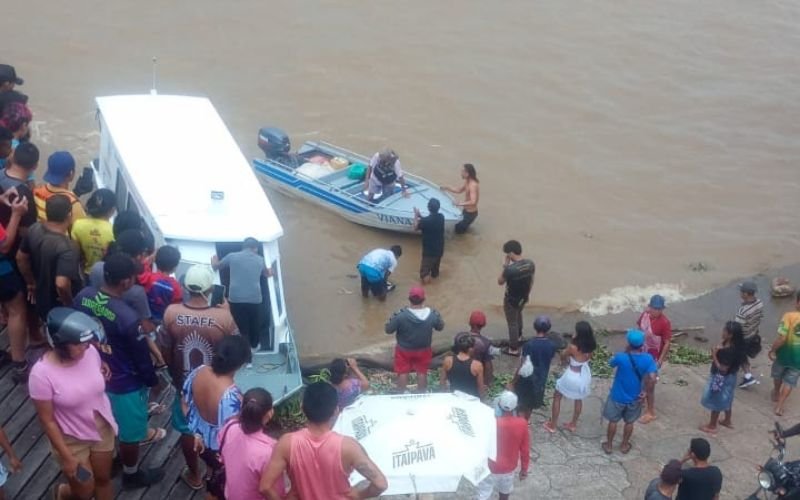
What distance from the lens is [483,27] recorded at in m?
25.3

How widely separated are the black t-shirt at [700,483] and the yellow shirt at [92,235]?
5.50m

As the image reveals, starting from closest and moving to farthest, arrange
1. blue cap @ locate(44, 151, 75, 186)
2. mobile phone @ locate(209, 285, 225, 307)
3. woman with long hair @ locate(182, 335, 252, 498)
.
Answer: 1. woman with long hair @ locate(182, 335, 252, 498)
2. blue cap @ locate(44, 151, 75, 186)
3. mobile phone @ locate(209, 285, 225, 307)

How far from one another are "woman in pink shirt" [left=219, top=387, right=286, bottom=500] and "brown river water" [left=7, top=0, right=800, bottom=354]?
7492mm

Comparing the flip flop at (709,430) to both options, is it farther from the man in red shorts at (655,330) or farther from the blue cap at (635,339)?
the blue cap at (635,339)

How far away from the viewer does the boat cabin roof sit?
10387 millimetres

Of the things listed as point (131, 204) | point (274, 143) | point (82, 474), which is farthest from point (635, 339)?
point (274, 143)

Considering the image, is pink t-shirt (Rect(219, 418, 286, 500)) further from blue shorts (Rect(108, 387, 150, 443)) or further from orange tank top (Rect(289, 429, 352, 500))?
blue shorts (Rect(108, 387, 150, 443))

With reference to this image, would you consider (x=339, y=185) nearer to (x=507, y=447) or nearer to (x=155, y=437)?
(x=155, y=437)

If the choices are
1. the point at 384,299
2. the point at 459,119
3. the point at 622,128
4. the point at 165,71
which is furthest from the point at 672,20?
the point at 384,299

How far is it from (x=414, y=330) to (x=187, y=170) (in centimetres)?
342

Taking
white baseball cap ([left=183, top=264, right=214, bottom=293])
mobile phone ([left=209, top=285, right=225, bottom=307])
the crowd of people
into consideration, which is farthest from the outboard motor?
white baseball cap ([left=183, top=264, right=214, bottom=293])

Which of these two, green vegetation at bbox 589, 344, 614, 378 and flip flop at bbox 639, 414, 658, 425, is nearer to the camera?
flip flop at bbox 639, 414, 658, 425

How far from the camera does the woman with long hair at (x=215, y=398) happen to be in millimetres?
6375

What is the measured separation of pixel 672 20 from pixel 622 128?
7.76 meters
